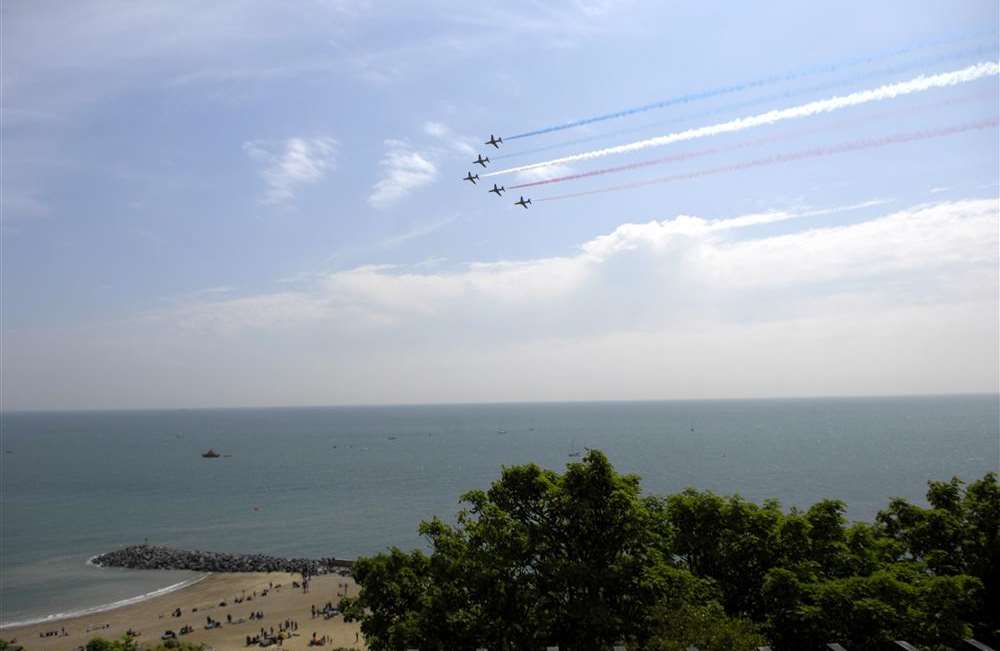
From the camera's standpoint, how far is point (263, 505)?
11856 cm

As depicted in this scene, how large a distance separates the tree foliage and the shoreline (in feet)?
189

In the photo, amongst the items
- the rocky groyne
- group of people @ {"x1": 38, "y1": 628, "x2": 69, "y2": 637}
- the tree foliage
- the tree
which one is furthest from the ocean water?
the tree

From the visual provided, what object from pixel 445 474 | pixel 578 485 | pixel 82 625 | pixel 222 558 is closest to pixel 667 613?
pixel 578 485

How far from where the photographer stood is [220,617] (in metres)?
62.7

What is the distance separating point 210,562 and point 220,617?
22636 mm

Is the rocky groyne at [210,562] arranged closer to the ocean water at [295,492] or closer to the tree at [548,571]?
the ocean water at [295,492]

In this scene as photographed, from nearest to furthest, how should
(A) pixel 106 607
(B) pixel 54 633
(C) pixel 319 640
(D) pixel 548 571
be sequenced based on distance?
1. (D) pixel 548 571
2. (C) pixel 319 640
3. (B) pixel 54 633
4. (A) pixel 106 607

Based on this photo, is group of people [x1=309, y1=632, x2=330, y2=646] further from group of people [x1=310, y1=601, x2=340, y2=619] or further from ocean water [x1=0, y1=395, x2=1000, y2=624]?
ocean water [x1=0, y1=395, x2=1000, y2=624]

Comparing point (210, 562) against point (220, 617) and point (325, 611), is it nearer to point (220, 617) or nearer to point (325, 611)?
point (220, 617)

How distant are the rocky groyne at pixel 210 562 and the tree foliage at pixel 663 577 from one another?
6045 centimetres

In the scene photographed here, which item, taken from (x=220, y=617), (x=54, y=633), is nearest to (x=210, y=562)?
(x=220, y=617)

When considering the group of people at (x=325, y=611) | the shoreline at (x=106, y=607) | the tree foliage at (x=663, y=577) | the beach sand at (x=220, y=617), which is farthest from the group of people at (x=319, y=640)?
the tree foliage at (x=663, y=577)

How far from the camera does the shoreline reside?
200 ft

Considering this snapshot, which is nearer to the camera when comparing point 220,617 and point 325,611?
point 325,611
